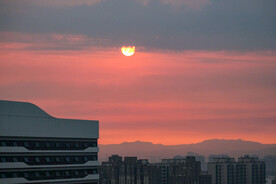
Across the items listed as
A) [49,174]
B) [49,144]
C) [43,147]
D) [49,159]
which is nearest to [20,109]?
[43,147]

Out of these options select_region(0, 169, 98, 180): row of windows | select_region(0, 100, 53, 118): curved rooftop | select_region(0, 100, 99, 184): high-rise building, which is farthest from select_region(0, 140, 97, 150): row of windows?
select_region(0, 100, 53, 118): curved rooftop

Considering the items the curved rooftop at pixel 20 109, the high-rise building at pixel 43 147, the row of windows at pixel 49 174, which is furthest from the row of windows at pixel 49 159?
the curved rooftop at pixel 20 109

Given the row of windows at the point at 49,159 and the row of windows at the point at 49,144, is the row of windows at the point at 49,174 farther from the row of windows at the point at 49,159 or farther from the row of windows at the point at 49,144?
the row of windows at the point at 49,144

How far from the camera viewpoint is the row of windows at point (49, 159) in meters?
100

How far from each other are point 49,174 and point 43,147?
491 cm

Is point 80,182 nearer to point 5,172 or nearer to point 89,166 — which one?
point 89,166

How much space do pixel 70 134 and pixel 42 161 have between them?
334 inches

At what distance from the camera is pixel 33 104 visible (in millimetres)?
104250

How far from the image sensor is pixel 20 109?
10131 cm

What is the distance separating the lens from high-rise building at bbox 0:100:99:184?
324ft

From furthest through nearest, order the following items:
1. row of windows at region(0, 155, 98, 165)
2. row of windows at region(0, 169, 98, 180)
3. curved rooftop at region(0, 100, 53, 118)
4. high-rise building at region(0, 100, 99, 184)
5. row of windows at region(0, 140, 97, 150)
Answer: row of windows at region(0, 140, 97, 150), row of windows at region(0, 155, 98, 165), row of windows at region(0, 169, 98, 180), high-rise building at region(0, 100, 99, 184), curved rooftop at region(0, 100, 53, 118)

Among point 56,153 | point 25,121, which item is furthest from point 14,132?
point 56,153

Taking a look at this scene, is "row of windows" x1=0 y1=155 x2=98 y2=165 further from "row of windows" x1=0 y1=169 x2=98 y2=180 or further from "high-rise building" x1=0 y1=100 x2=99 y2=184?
Answer: "row of windows" x1=0 y1=169 x2=98 y2=180

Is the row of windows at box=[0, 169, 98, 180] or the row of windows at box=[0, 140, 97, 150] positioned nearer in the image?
the row of windows at box=[0, 169, 98, 180]
